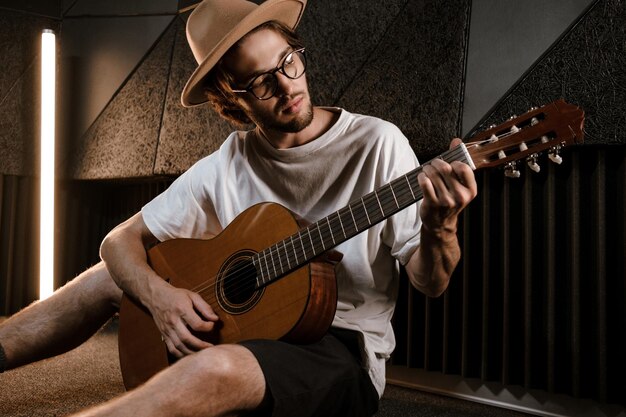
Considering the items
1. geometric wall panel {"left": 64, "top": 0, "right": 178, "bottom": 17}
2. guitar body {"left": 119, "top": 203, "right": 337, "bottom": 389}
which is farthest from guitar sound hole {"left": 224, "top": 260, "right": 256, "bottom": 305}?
geometric wall panel {"left": 64, "top": 0, "right": 178, "bottom": 17}

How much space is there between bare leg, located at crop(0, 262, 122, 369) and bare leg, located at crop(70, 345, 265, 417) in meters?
0.77

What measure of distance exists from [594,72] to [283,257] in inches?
44.1

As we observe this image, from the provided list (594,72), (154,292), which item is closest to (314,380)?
(154,292)

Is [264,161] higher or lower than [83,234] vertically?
higher

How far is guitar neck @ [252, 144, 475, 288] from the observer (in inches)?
50.8

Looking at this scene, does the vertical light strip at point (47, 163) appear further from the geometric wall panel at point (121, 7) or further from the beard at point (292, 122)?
the beard at point (292, 122)

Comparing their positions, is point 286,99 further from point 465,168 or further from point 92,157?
point 92,157

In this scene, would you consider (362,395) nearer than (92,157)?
Yes

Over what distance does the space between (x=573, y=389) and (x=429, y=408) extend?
0.48 m

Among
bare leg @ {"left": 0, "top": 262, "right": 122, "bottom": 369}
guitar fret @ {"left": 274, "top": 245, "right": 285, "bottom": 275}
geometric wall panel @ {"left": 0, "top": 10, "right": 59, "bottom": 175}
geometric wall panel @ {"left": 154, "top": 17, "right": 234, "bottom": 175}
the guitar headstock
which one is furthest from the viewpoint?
geometric wall panel @ {"left": 0, "top": 10, "right": 59, "bottom": 175}

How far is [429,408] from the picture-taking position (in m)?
2.19

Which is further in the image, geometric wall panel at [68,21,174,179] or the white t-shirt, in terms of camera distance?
geometric wall panel at [68,21,174,179]

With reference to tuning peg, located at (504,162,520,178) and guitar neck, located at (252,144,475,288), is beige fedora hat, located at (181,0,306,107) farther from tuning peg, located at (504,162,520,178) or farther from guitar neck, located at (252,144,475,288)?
tuning peg, located at (504,162,520,178)

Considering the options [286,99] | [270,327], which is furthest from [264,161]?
[270,327]
